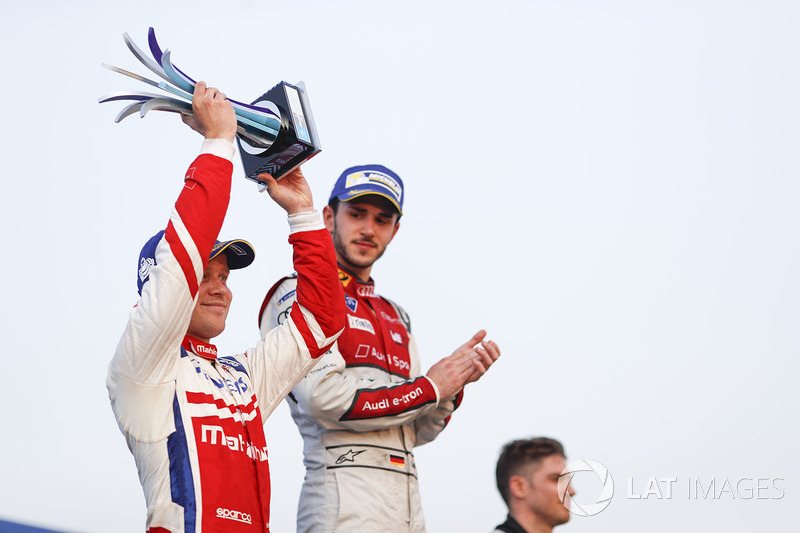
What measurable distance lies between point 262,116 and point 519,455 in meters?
1.52

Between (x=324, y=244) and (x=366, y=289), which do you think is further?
(x=366, y=289)

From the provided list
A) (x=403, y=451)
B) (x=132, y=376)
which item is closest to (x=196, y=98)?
(x=132, y=376)

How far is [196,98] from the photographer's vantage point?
268 centimetres

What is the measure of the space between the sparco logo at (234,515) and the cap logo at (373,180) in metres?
1.83

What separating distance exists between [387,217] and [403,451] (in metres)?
1.07

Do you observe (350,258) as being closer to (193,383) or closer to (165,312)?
(193,383)

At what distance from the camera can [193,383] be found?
2596 millimetres

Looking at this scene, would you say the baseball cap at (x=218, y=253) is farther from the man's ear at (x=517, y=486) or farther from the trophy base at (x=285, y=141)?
the man's ear at (x=517, y=486)

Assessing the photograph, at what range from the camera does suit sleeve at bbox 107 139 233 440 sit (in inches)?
93.7

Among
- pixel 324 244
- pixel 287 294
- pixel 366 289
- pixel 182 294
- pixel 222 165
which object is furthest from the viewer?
pixel 366 289

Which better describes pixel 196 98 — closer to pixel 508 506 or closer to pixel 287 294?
pixel 287 294

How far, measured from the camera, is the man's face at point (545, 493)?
309 cm

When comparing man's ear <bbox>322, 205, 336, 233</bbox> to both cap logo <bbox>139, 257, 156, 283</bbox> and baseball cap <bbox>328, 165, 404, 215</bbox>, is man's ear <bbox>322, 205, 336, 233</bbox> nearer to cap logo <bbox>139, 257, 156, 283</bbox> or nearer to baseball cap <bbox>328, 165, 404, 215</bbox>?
baseball cap <bbox>328, 165, 404, 215</bbox>

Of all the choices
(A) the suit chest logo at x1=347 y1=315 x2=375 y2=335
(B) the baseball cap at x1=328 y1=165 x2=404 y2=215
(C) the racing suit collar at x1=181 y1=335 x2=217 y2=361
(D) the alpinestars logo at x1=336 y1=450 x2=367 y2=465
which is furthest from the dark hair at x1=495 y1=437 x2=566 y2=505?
(B) the baseball cap at x1=328 y1=165 x2=404 y2=215
